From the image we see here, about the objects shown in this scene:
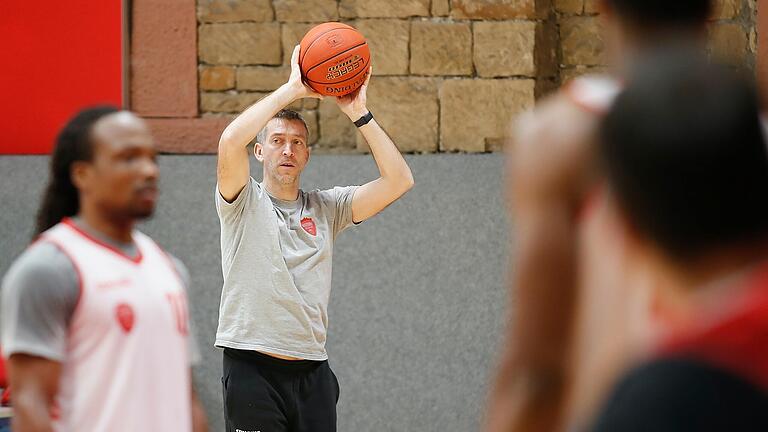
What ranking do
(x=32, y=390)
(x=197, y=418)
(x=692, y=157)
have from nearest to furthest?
(x=692, y=157)
(x=32, y=390)
(x=197, y=418)

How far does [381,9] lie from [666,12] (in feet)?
14.1

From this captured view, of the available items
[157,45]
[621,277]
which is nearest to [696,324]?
[621,277]

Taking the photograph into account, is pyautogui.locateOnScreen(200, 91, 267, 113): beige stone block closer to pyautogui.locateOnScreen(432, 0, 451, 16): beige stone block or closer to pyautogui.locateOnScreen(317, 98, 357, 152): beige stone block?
pyautogui.locateOnScreen(317, 98, 357, 152): beige stone block

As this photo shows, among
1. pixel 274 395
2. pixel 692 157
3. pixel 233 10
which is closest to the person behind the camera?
pixel 692 157

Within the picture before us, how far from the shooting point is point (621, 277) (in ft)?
3.92

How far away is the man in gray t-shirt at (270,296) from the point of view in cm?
380

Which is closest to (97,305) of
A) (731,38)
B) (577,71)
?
(577,71)

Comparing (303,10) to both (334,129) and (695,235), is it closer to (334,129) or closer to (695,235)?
(334,129)

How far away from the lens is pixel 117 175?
227 cm

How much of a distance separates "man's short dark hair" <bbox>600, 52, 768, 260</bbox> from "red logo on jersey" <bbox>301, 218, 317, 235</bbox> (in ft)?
9.85

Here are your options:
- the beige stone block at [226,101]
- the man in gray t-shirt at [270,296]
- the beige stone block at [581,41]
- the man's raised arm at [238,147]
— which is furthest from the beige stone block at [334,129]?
the man's raised arm at [238,147]

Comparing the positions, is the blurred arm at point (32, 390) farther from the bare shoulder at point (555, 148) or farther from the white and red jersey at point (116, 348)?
the bare shoulder at point (555, 148)

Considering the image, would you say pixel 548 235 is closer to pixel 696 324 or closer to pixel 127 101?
pixel 696 324

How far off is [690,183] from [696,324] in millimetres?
114
